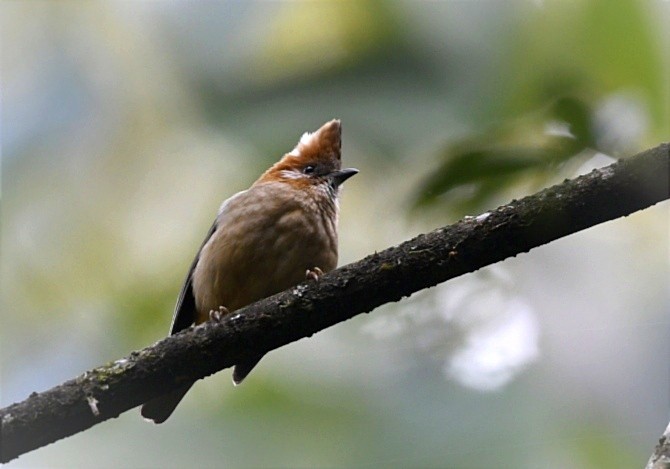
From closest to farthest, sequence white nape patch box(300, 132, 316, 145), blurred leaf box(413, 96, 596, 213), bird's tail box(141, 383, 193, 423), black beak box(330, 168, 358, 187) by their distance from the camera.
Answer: blurred leaf box(413, 96, 596, 213) → bird's tail box(141, 383, 193, 423) → black beak box(330, 168, 358, 187) → white nape patch box(300, 132, 316, 145)

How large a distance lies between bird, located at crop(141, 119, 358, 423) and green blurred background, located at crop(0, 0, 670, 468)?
0.28 metres

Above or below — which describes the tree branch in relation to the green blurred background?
below

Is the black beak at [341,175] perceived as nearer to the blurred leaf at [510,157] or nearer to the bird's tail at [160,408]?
the bird's tail at [160,408]

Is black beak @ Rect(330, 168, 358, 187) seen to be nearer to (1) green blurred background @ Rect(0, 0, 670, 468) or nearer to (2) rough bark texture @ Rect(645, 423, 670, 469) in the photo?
(1) green blurred background @ Rect(0, 0, 670, 468)

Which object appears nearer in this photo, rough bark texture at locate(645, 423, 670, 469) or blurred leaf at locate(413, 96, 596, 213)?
rough bark texture at locate(645, 423, 670, 469)

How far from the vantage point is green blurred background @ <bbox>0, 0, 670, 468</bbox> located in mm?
4402

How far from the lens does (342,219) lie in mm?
6094

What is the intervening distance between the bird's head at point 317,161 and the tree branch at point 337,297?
1873 millimetres

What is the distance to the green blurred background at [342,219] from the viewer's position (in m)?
4.40

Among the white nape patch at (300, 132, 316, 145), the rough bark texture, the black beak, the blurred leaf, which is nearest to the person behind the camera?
the rough bark texture

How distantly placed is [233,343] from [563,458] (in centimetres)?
184

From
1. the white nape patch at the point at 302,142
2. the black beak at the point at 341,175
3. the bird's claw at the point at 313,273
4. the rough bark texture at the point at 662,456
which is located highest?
the white nape patch at the point at 302,142

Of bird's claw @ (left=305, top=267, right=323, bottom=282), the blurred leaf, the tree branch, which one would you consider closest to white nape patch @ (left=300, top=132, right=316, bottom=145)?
bird's claw @ (left=305, top=267, right=323, bottom=282)

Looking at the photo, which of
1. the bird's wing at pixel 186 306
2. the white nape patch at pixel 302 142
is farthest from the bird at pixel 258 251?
the white nape patch at pixel 302 142
